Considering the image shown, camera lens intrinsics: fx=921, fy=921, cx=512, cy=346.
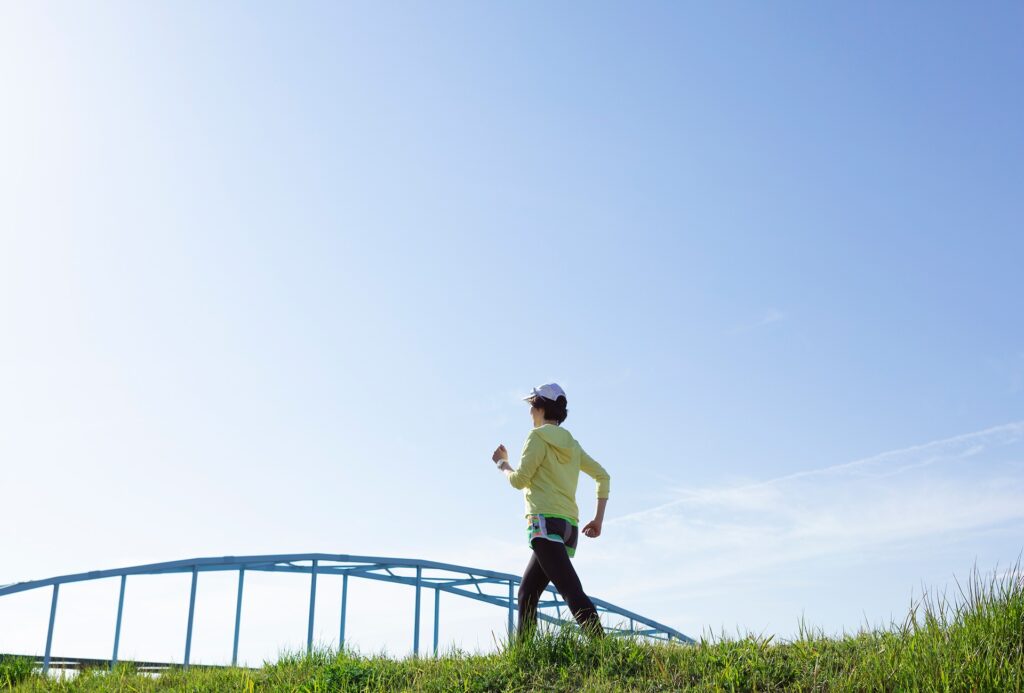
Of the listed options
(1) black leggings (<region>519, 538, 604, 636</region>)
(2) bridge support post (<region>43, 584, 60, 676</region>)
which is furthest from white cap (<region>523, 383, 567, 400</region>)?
(2) bridge support post (<region>43, 584, 60, 676</region>)

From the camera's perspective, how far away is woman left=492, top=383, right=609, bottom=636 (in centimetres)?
626

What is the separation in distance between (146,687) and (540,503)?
14.5 feet

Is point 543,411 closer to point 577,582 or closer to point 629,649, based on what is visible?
point 577,582

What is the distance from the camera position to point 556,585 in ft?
20.4

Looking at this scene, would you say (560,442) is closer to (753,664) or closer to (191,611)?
Result: (753,664)

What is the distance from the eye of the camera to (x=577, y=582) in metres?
6.25

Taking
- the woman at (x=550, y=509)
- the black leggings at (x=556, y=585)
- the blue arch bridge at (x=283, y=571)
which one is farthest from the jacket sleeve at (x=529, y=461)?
the blue arch bridge at (x=283, y=571)

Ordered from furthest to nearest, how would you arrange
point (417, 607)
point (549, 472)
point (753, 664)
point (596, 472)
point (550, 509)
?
point (417, 607)
point (596, 472)
point (549, 472)
point (550, 509)
point (753, 664)

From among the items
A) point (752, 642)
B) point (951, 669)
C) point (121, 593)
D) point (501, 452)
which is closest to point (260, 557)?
point (121, 593)

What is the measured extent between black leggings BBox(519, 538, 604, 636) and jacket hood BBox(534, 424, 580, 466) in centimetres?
66

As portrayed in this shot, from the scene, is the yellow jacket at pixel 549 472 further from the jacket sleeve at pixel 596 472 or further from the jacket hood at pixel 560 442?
the jacket sleeve at pixel 596 472

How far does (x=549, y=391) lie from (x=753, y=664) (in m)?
2.32

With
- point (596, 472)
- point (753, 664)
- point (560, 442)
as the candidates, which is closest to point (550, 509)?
point (560, 442)

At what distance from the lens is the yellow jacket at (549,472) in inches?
253
